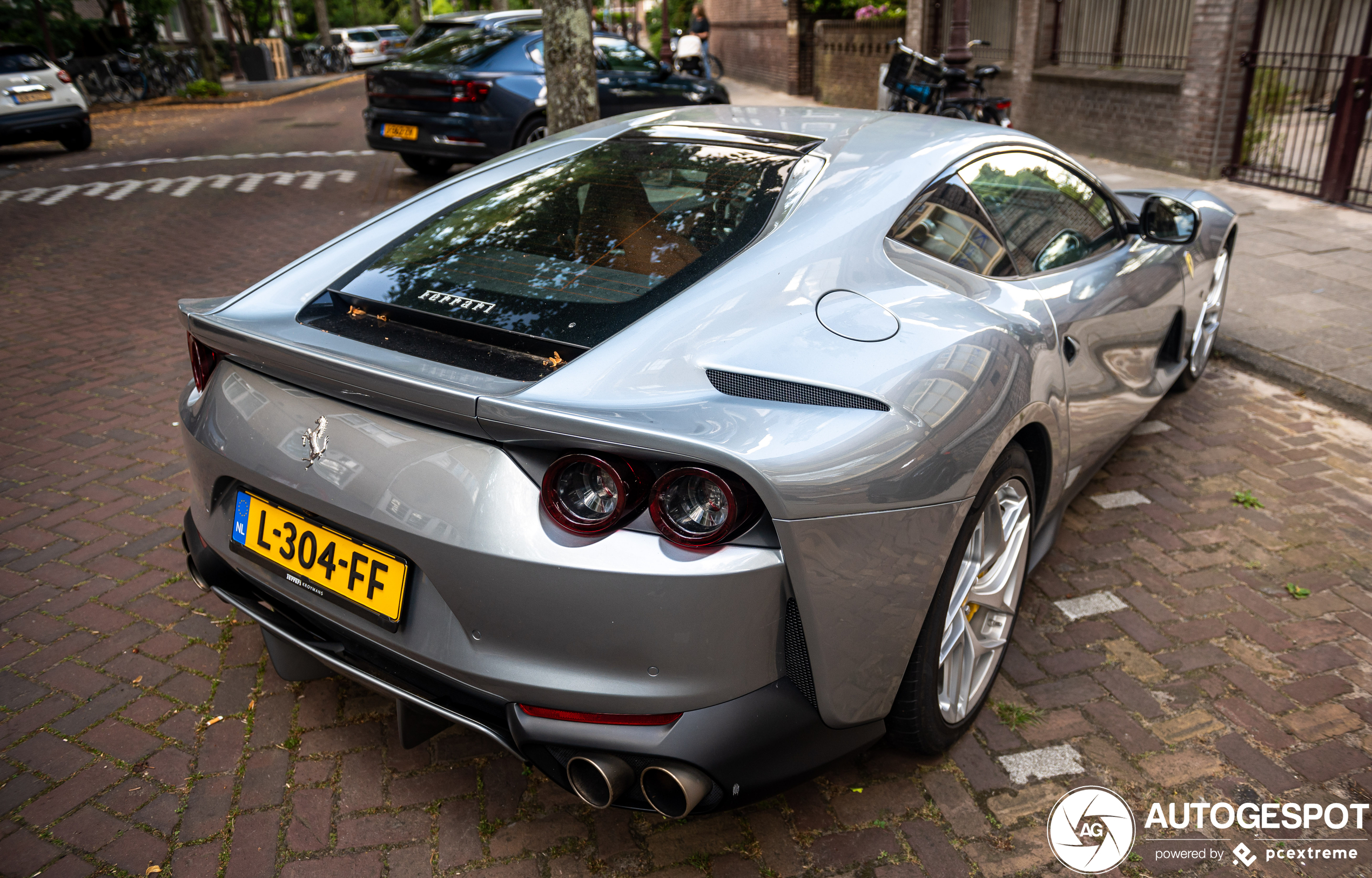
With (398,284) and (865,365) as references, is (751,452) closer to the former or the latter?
(865,365)

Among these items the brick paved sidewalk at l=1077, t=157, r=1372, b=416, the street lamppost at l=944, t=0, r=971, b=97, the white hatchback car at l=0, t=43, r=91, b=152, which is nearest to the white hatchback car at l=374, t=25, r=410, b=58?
the white hatchback car at l=0, t=43, r=91, b=152

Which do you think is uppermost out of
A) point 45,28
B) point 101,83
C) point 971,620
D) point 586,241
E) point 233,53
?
point 45,28

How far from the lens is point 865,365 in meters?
1.89

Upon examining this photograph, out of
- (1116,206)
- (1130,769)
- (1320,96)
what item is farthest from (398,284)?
(1320,96)

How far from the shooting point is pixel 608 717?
1.76 m

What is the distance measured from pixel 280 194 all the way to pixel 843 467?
33.1 feet

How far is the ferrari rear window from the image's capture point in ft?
6.78

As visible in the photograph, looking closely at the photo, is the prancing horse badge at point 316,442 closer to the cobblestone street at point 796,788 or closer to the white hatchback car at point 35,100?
the cobblestone street at point 796,788

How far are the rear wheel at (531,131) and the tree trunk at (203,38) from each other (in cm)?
2047

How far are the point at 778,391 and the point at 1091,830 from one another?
4.21ft

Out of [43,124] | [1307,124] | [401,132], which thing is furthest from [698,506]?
[43,124]

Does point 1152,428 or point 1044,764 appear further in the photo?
point 1152,428

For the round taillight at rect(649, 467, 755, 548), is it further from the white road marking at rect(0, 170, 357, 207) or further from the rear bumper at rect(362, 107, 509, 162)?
the white road marking at rect(0, 170, 357, 207)

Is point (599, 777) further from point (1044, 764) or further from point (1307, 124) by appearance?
point (1307, 124)
